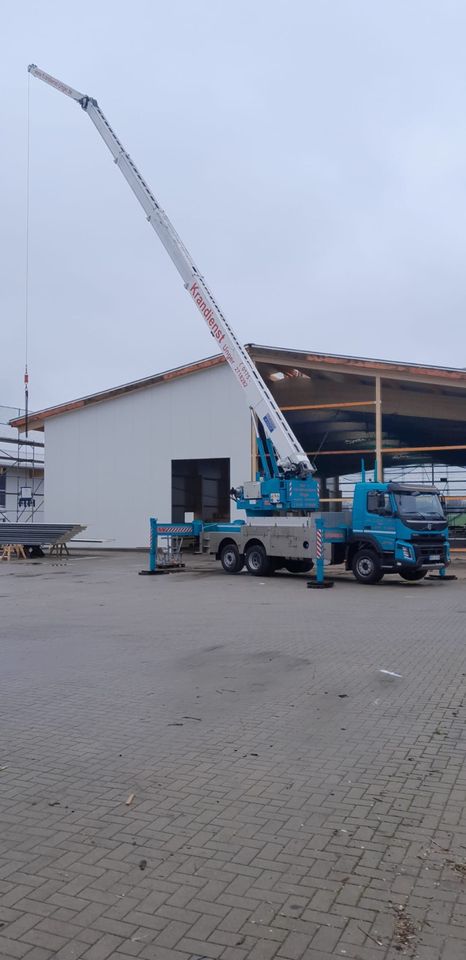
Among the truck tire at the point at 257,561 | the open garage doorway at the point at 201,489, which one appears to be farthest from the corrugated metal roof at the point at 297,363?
the truck tire at the point at 257,561

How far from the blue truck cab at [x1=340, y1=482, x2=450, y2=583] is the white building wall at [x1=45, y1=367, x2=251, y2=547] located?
36.9 feet

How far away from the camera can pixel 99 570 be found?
81.0ft

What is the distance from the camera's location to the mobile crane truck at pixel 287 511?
19.0m

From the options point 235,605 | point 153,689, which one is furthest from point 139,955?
point 235,605

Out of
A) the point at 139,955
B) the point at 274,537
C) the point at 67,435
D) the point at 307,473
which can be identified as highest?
the point at 67,435

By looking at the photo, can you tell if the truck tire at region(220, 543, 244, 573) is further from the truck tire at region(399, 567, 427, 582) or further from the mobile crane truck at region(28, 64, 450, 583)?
the truck tire at region(399, 567, 427, 582)

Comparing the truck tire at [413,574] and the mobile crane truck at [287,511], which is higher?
the mobile crane truck at [287,511]

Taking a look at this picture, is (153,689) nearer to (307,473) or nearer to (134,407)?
(307,473)

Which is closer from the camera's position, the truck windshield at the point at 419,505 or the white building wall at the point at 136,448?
the truck windshield at the point at 419,505

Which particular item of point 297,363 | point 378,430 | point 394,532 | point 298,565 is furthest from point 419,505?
point 297,363

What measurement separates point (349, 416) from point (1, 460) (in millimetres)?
20632

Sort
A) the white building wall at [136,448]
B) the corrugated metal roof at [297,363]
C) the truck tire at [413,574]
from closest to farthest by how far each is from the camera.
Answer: the truck tire at [413,574] < the corrugated metal roof at [297,363] < the white building wall at [136,448]

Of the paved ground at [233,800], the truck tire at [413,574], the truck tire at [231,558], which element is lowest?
the paved ground at [233,800]

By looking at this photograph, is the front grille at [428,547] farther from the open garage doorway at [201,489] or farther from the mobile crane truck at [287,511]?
the open garage doorway at [201,489]
